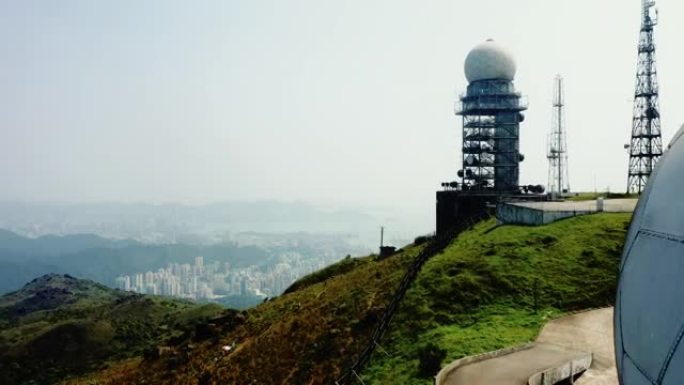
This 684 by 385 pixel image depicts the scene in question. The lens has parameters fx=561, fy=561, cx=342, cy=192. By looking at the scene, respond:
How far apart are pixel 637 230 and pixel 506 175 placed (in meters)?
68.9

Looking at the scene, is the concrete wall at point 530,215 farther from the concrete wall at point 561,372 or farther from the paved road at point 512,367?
the concrete wall at point 561,372

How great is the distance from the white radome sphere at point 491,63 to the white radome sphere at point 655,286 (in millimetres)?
69168

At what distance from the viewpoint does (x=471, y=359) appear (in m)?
19.1

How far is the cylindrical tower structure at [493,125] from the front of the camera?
74500mm

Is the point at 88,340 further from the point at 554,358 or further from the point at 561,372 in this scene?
the point at 561,372

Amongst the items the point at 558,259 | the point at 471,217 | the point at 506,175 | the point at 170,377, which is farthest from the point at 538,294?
the point at 506,175

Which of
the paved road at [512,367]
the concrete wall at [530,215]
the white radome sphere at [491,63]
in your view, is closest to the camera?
the paved road at [512,367]

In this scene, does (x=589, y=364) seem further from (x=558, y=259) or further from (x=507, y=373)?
(x=558, y=259)

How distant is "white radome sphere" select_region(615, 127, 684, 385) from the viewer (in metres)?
6.81

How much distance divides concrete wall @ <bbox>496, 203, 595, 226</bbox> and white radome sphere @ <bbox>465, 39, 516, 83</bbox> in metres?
35.8

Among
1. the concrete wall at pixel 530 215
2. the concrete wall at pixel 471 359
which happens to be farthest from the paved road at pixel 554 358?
the concrete wall at pixel 530 215

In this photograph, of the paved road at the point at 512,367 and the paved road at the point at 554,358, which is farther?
the paved road at the point at 554,358

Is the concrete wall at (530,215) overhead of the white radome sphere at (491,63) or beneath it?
beneath

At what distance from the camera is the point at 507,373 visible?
706 inches
